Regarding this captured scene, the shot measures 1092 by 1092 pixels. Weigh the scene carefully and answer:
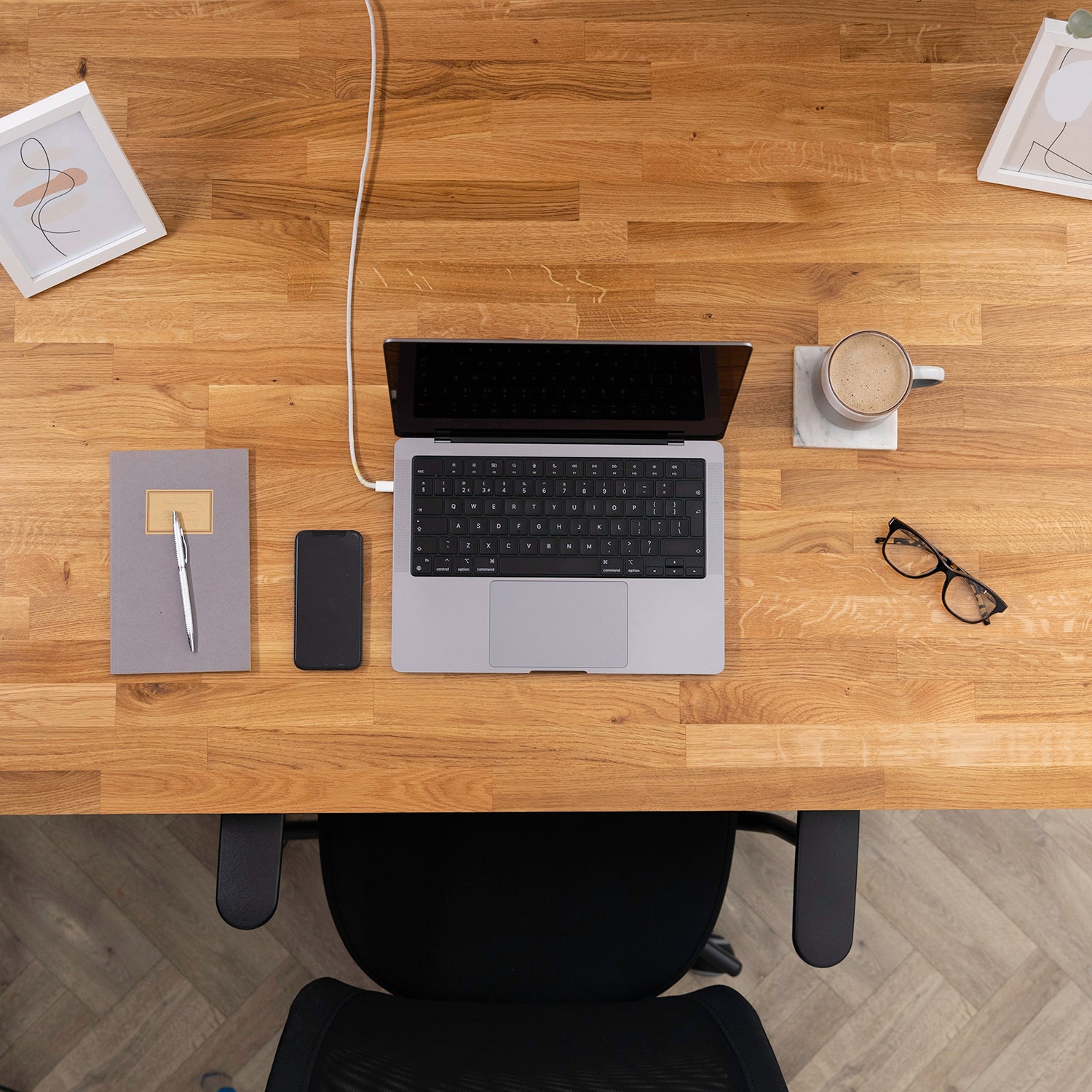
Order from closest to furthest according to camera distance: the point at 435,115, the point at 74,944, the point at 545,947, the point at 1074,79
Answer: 1. the point at 1074,79
2. the point at 435,115
3. the point at 545,947
4. the point at 74,944

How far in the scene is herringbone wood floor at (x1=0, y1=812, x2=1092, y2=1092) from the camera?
154 centimetres

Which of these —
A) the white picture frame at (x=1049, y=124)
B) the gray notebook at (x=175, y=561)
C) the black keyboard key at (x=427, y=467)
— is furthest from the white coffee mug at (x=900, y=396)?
the gray notebook at (x=175, y=561)

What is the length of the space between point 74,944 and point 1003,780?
1.68 metres

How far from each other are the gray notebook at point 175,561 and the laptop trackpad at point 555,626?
0.30 meters

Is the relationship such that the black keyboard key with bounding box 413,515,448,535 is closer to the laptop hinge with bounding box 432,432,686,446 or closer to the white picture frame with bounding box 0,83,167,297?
the laptop hinge with bounding box 432,432,686,446

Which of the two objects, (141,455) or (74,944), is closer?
(141,455)

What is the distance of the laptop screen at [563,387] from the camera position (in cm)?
83

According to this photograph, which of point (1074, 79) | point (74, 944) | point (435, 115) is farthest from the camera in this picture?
point (74, 944)

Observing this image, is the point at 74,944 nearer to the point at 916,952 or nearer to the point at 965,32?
the point at 916,952

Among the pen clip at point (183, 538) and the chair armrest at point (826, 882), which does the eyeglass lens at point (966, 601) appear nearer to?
the chair armrest at point (826, 882)

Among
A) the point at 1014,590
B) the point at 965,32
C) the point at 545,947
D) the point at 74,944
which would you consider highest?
the point at 965,32

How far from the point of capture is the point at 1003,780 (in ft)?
3.03

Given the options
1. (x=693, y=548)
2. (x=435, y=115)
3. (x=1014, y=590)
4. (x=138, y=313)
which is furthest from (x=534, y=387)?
(x=1014, y=590)

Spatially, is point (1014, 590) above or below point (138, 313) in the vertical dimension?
below
